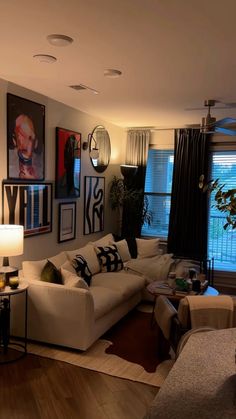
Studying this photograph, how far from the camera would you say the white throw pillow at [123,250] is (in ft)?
19.1

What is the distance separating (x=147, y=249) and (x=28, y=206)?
2.35 metres

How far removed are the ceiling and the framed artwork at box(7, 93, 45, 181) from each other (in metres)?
0.25

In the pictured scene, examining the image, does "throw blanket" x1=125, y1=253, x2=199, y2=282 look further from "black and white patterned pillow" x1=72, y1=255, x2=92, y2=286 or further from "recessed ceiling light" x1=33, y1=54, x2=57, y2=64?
"recessed ceiling light" x1=33, y1=54, x2=57, y2=64

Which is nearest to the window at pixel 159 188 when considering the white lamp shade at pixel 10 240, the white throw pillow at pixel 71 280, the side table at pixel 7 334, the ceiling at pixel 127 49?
the ceiling at pixel 127 49

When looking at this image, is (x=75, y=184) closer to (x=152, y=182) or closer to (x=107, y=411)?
(x=152, y=182)

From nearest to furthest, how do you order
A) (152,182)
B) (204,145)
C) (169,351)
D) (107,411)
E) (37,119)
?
(107,411), (169,351), (37,119), (204,145), (152,182)

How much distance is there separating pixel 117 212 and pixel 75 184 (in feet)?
5.92

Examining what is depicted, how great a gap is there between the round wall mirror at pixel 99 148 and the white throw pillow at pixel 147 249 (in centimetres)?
135

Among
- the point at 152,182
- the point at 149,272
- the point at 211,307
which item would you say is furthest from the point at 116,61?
the point at 152,182

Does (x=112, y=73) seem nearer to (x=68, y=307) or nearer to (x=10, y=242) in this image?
(x=10, y=242)

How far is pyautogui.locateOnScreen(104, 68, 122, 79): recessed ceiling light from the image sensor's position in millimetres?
3471

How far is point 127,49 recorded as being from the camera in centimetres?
291

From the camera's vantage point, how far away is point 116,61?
10.5 ft

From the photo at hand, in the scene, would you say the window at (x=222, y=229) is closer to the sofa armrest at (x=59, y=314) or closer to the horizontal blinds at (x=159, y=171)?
the horizontal blinds at (x=159, y=171)
